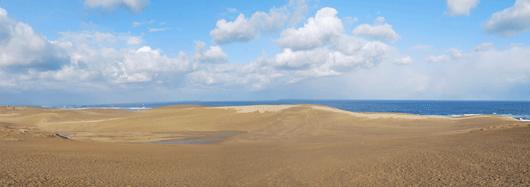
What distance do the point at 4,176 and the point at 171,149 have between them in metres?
7.83

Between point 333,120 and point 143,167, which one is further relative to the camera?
point 333,120

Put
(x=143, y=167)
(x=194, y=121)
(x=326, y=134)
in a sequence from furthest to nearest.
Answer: (x=194, y=121)
(x=326, y=134)
(x=143, y=167)

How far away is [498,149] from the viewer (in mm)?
10039

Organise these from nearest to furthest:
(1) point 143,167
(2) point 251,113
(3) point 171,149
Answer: (1) point 143,167 < (3) point 171,149 < (2) point 251,113

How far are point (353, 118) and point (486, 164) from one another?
19.7 meters

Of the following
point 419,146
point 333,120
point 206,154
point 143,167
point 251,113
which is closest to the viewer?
point 143,167

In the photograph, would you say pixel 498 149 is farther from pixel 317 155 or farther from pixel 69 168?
pixel 69 168

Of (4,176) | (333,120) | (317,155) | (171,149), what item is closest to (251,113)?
(333,120)

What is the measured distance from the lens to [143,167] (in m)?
10.6

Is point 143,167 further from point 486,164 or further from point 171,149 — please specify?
point 486,164

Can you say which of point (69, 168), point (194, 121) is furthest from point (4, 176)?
point (194, 121)

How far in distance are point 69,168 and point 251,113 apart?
81.9 ft

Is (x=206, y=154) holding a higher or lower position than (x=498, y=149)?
lower

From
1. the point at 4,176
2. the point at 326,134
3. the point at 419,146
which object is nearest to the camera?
the point at 4,176
